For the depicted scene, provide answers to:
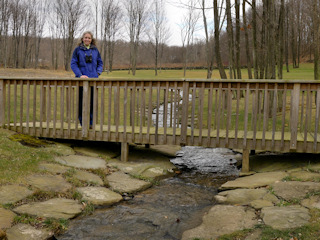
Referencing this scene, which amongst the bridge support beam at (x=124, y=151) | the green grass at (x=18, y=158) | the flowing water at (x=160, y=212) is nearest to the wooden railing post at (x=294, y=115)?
the flowing water at (x=160, y=212)

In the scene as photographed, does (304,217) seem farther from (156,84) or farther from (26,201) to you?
(156,84)

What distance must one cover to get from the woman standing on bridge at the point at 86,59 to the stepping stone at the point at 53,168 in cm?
206

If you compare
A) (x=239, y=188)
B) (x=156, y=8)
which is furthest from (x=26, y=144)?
(x=156, y=8)

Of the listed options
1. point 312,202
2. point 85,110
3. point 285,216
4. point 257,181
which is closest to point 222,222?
point 285,216

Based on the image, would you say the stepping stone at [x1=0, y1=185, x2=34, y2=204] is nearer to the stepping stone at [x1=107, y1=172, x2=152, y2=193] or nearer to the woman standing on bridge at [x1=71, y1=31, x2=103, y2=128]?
the stepping stone at [x1=107, y1=172, x2=152, y2=193]

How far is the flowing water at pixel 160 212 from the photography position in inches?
177

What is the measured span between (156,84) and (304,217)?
14.1ft

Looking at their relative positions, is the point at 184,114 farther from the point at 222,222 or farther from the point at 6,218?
the point at 6,218

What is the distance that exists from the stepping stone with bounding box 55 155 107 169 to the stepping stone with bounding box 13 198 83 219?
1.81 meters

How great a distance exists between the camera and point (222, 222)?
4.56 meters

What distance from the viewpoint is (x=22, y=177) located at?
226 inches

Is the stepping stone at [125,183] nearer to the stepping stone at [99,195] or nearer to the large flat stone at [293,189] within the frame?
the stepping stone at [99,195]

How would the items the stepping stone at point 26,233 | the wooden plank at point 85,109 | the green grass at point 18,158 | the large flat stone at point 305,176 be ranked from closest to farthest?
the stepping stone at point 26,233
the green grass at point 18,158
the large flat stone at point 305,176
the wooden plank at point 85,109

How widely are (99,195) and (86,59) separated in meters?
3.81
